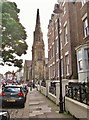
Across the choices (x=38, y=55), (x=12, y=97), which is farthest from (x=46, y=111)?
(x=38, y=55)

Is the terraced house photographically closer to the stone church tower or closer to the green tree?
the green tree

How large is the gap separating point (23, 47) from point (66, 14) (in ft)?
29.5

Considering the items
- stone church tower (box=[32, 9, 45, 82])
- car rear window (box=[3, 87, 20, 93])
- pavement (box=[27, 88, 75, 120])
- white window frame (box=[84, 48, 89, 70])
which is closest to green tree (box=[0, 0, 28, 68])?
car rear window (box=[3, 87, 20, 93])

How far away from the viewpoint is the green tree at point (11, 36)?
38.8 feet

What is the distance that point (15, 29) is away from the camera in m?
12.3

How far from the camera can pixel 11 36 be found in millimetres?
12422

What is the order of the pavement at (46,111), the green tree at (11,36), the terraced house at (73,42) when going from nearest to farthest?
the pavement at (46,111)
the green tree at (11,36)
the terraced house at (73,42)

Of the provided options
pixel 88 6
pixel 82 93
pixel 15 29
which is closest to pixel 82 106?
pixel 82 93

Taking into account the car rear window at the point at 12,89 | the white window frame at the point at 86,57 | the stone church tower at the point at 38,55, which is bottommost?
the car rear window at the point at 12,89

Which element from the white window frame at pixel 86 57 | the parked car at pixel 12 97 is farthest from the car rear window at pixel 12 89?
the white window frame at pixel 86 57

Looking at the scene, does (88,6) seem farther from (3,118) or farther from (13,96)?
(3,118)

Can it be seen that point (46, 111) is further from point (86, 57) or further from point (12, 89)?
point (86, 57)

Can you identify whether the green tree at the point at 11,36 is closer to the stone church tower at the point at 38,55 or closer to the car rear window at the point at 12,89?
the car rear window at the point at 12,89

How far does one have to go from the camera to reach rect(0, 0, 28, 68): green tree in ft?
38.8
